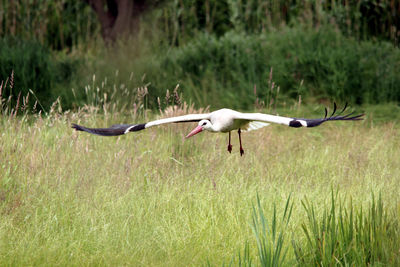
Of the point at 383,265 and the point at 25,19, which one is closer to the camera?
the point at 383,265

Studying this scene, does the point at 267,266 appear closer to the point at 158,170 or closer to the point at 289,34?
the point at 158,170

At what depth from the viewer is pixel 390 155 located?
23.3 ft

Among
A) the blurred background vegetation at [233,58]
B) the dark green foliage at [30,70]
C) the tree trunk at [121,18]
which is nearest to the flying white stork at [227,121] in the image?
the blurred background vegetation at [233,58]

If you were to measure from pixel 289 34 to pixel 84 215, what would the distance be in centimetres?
733

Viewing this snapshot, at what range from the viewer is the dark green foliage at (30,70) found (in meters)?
10.7

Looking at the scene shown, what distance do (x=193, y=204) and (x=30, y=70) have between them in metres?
6.73

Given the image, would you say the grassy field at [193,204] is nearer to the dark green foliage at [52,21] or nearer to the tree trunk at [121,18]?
the tree trunk at [121,18]

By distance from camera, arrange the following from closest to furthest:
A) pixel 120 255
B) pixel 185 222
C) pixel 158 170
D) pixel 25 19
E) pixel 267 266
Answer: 1. pixel 267 266
2. pixel 120 255
3. pixel 185 222
4. pixel 158 170
5. pixel 25 19

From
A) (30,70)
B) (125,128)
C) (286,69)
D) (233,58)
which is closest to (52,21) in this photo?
(30,70)

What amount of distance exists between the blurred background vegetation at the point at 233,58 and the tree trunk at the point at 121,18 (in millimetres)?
21

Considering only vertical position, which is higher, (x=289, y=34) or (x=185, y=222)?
(x=289, y=34)

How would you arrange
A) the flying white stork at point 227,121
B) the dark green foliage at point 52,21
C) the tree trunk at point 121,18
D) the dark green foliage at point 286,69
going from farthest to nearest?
the dark green foliage at point 52,21 < the tree trunk at point 121,18 < the dark green foliage at point 286,69 < the flying white stork at point 227,121

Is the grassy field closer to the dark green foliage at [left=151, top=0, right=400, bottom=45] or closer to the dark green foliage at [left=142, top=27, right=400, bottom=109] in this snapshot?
the dark green foliage at [left=142, top=27, right=400, bottom=109]

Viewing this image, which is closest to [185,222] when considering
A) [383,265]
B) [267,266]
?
[267,266]
